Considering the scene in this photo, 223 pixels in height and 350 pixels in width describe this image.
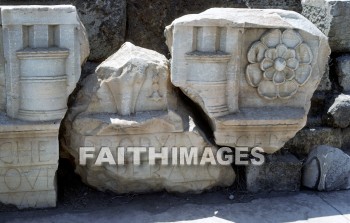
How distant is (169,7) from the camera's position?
438cm

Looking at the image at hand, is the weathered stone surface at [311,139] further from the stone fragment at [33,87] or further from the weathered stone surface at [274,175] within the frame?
the stone fragment at [33,87]

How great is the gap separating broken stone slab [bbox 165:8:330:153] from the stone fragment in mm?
604

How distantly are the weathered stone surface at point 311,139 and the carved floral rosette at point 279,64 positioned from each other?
59 cm

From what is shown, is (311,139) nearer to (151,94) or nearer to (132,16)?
(151,94)

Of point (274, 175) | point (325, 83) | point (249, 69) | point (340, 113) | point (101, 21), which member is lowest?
point (274, 175)

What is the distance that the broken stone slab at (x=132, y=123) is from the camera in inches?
122

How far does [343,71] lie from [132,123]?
1773mm

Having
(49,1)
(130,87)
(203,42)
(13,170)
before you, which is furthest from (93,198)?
(49,1)

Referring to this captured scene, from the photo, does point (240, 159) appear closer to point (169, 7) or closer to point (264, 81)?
point (264, 81)

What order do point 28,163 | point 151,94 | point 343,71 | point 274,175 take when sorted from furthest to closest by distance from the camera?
point 343,71, point 274,175, point 151,94, point 28,163

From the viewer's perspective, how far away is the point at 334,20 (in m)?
3.93

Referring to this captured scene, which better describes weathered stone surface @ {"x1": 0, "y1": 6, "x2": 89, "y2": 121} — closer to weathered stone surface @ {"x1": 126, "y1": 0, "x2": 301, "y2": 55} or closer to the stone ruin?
the stone ruin

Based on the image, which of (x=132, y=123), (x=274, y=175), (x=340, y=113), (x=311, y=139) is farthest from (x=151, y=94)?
(x=340, y=113)

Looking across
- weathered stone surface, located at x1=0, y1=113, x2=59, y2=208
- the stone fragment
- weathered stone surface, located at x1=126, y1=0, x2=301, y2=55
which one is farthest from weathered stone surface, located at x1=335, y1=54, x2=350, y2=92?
weathered stone surface, located at x1=0, y1=113, x2=59, y2=208
